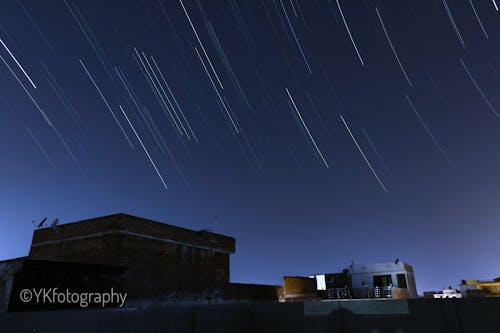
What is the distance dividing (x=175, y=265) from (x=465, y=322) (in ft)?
69.8

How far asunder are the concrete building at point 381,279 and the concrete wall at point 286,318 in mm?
40464

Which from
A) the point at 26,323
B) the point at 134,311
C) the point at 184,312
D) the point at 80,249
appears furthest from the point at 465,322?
the point at 80,249

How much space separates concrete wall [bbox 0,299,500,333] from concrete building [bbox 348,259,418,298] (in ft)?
133

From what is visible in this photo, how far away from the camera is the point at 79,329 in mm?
6438

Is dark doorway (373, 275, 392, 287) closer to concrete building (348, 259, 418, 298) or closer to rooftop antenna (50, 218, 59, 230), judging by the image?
concrete building (348, 259, 418, 298)

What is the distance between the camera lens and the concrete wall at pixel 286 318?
6.11 meters

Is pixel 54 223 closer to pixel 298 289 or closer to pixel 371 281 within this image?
pixel 298 289

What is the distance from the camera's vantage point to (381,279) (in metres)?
48.4

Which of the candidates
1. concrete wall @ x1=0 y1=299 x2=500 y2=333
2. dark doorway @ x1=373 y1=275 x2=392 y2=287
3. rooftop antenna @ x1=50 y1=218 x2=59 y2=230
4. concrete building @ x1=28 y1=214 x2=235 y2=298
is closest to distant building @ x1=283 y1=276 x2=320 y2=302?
dark doorway @ x1=373 y1=275 x2=392 y2=287

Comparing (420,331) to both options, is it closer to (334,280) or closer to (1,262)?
(1,262)

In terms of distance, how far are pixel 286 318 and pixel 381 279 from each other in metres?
45.3

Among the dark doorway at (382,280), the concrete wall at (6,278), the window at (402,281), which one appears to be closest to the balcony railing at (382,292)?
the dark doorway at (382,280)

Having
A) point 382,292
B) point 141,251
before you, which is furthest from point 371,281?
point 141,251

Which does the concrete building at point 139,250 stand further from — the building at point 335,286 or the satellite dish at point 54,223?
the building at point 335,286
